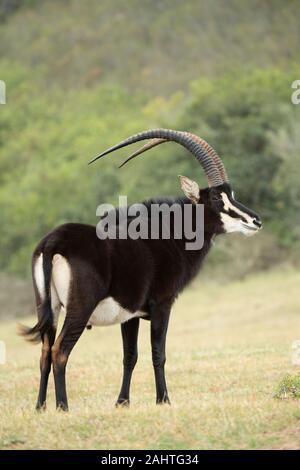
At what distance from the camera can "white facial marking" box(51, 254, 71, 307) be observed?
9680 millimetres

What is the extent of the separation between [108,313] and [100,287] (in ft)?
1.23

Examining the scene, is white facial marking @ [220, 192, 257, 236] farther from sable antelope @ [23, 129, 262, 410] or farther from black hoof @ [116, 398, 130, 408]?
black hoof @ [116, 398, 130, 408]

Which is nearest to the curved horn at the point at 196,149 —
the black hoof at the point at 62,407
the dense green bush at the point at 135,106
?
the black hoof at the point at 62,407

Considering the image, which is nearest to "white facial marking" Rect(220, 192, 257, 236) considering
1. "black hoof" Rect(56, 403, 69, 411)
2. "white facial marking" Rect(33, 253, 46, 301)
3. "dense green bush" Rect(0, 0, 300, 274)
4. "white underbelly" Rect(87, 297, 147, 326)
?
"white underbelly" Rect(87, 297, 147, 326)

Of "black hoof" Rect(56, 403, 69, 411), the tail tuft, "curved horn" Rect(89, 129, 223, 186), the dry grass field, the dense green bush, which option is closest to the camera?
the dry grass field

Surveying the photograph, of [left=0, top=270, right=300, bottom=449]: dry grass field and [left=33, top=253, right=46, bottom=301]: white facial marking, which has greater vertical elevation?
[left=33, top=253, right=46, bottom=301]: white facial marking

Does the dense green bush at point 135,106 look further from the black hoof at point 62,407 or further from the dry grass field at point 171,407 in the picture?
the black hoof at point 62,407

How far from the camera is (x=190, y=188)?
36.7 ft

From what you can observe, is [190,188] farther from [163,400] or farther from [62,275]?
[163,400]

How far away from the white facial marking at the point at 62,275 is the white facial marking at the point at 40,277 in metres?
0.13

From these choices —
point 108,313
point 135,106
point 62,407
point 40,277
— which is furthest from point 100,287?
point 135,106

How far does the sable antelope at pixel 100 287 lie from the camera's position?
969 centimetres

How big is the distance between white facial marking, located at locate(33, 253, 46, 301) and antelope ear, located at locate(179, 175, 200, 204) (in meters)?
2.23

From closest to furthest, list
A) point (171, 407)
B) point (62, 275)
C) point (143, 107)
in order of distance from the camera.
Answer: point (171, 407)
point (62, 275)
point (143, 107)
